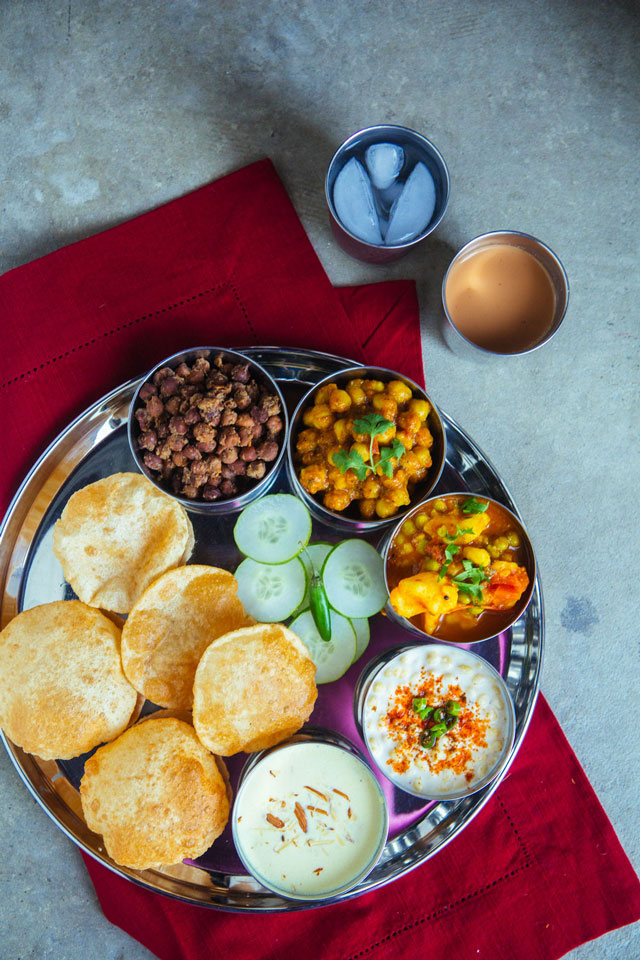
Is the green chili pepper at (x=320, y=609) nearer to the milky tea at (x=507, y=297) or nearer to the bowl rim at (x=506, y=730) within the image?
the bowl rim at (x=506, y=730)

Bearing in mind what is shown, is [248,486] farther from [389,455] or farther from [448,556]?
[448,556]

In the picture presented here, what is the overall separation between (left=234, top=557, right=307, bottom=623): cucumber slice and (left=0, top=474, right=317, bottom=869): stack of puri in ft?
0.26

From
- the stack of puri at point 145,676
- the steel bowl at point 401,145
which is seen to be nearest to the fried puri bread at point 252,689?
the stack of puri at point 145,676

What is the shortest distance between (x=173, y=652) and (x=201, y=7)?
276cm

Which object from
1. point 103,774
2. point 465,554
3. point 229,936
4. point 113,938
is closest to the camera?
point 465,554

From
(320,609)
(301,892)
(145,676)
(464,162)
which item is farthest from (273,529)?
(464,162)

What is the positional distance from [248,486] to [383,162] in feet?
4.63

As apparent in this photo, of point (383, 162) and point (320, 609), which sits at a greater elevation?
point (383, 162)

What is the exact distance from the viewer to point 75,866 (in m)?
2.65

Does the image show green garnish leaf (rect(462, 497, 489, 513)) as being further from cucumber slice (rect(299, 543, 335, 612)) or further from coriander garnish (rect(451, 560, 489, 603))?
cucumber slice (rect(299, 543, 335, 612))

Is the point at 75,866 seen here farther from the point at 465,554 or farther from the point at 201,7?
the point at 201,7

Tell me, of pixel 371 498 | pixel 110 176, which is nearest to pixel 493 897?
pixel 371 498

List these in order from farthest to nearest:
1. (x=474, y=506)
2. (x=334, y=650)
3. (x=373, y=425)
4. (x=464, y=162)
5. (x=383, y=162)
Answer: (x=464, y=162)
(x=383, y=162)
(x=334, y=650)
(x=474, y=506)
(x=373, y=425)

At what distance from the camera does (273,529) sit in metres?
2.39
